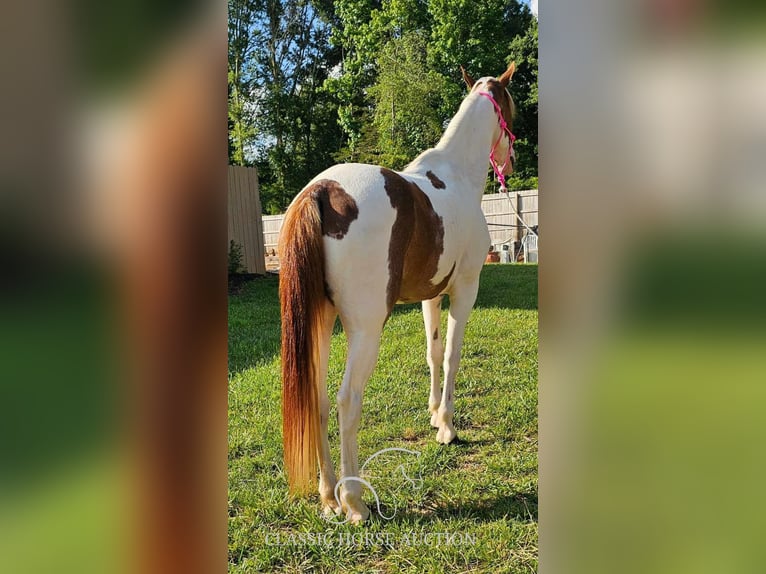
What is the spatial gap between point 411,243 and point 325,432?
3.16 ft

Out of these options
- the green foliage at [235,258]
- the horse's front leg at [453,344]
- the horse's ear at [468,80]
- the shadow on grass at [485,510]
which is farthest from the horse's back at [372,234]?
the shadow on grass at [485,510]

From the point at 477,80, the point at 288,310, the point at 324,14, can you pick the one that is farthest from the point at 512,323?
the point at 324,14

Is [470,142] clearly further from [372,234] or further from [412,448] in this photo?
[412,448]

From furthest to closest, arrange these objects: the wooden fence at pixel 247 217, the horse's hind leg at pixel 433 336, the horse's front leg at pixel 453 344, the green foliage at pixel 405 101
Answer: the horse's hind leg at pixel 433 336
the horse's front leg at pixel 453 344
the green foliage at pixel 405 101
the wooden fence at pixel 247 217

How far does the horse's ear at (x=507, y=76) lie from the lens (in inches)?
97.3

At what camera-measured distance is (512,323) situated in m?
3.26

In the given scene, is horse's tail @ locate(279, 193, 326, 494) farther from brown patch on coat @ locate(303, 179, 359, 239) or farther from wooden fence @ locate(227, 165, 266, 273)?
wooden fence @ locate(227, 165, 266, 273)

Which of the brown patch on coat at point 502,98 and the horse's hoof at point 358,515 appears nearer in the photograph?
the horse's hoof at point 358,515

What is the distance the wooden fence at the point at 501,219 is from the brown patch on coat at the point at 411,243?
0.46 m

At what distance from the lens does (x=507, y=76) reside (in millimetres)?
2559

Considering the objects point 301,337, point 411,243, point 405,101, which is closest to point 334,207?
point 411,243

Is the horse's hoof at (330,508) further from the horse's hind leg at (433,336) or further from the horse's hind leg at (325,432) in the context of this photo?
the horse's hind leg at (433,336)
